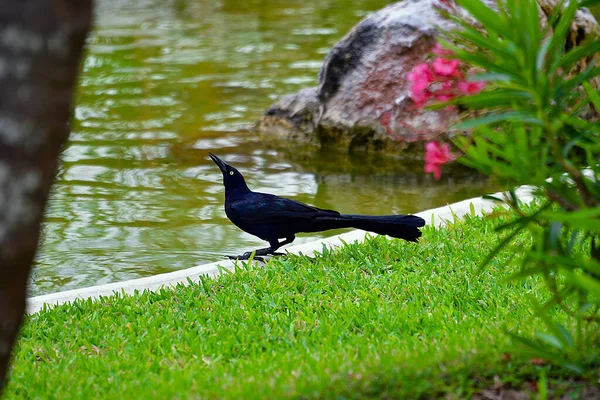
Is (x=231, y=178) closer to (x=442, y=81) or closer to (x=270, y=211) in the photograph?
(x=270, y=211)

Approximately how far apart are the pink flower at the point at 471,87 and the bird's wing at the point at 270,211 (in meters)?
2.23

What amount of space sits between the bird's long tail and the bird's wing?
7.3 inches

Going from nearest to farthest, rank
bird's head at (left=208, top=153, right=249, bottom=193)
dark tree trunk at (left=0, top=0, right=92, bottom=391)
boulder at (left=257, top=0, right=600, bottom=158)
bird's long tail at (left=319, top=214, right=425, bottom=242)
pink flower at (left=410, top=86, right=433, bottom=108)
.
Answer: dark tree trunk at (left=0, top=0, right=92, bottom=391) < pink flower at (left=410, top=86, right=433, bottom=108) < bird's long tail at (left=319, top=214, right=425, bottom=242) < bird's head at (left=208, top=153, right=249, bottom=193) < boulder at (left=257, top=0, right=600, bottom=158)

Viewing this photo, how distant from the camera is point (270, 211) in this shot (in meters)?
5.10

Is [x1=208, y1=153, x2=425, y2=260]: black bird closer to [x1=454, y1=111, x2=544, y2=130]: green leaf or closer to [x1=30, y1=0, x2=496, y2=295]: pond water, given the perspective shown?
[x1=30, y1=0, x2=496, y2=295]: pond water

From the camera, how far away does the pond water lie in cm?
643

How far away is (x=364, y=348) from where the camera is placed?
3609 mm

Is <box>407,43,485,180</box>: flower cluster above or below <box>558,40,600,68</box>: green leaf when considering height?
below

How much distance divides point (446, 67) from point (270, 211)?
87.5 inches

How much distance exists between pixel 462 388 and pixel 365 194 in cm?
475

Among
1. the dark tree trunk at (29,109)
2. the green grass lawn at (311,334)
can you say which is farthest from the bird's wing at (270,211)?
the dark tree trunk at (29,109)

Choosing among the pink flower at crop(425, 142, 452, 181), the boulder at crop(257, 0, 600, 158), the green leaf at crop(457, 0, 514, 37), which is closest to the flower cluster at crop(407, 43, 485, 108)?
the pink flower at crop(425, 142, 452, 181)

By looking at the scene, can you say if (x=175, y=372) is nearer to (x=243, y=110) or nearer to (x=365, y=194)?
(x=365, y=194)

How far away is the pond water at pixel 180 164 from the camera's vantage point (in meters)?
6.43
